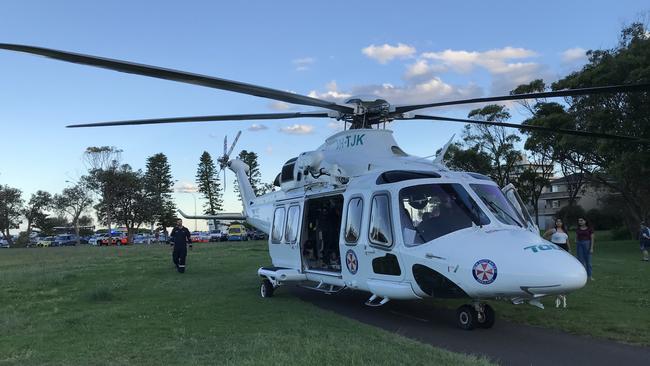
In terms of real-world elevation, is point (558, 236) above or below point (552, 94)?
below

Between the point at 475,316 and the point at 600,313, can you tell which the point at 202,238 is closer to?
the point at 600,313

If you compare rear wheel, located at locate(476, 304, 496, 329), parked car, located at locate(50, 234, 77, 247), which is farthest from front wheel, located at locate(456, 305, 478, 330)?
parked car, located at locate(50, 234, 77, 247)

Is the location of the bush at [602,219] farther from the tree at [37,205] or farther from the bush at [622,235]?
the tree at [37,205]

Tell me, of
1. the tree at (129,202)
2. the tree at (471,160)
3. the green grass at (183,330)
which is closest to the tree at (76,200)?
the tree at (129,202)

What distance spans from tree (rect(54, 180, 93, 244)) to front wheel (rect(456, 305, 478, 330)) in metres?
71.1

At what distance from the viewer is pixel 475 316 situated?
793 centimetres

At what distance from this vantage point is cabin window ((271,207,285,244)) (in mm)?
12109

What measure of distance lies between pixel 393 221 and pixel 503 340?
2311 millimetres

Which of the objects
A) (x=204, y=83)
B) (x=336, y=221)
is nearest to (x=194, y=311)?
(x=336, y=221)

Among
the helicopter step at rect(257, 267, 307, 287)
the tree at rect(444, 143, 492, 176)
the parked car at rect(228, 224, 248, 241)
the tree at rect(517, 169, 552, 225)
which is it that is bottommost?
the parked car at rect(228, 224, 248, 241)

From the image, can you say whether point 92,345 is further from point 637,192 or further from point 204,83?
point 637,192

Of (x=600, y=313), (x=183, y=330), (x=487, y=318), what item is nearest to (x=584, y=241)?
(x=600, y=313)

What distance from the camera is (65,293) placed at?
12320 millimetres

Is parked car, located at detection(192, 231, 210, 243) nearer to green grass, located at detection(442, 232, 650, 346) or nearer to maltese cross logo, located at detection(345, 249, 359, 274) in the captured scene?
green grass, located at detection(442, 232, 650, 346)
